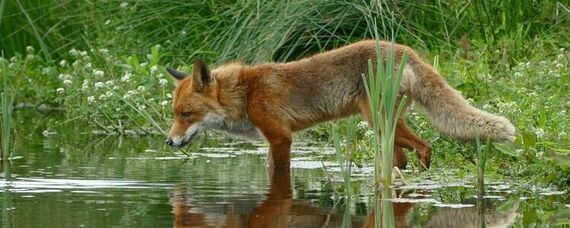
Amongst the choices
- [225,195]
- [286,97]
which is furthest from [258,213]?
[286,97]

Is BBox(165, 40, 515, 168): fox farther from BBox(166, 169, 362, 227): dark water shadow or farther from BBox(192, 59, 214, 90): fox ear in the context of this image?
BBox(166, 169, 362, 227): dark water shadow

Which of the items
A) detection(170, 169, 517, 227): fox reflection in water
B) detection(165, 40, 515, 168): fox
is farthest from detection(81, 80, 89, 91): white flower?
detection(170, 169, 517, 227): fox reflection in water

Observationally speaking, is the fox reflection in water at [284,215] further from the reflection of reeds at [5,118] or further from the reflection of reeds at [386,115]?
the reflection of reeds at [5,118]

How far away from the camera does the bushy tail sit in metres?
8.83

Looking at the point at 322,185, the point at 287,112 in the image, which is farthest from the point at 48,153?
the point at 322,185

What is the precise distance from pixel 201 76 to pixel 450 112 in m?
1.94

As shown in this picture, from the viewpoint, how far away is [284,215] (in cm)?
726

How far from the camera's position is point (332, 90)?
32.7 feet

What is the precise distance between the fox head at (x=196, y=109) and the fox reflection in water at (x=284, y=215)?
1988mm

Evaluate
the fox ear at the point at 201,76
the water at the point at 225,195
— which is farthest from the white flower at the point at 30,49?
the fox ear at the point at 201,76

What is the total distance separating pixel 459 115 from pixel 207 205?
2.29m

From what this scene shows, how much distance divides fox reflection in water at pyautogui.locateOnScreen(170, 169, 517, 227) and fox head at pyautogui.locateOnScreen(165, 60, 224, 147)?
1.99 metres

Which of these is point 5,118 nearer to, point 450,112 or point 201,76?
point 201,76

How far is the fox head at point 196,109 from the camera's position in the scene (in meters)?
10.0
